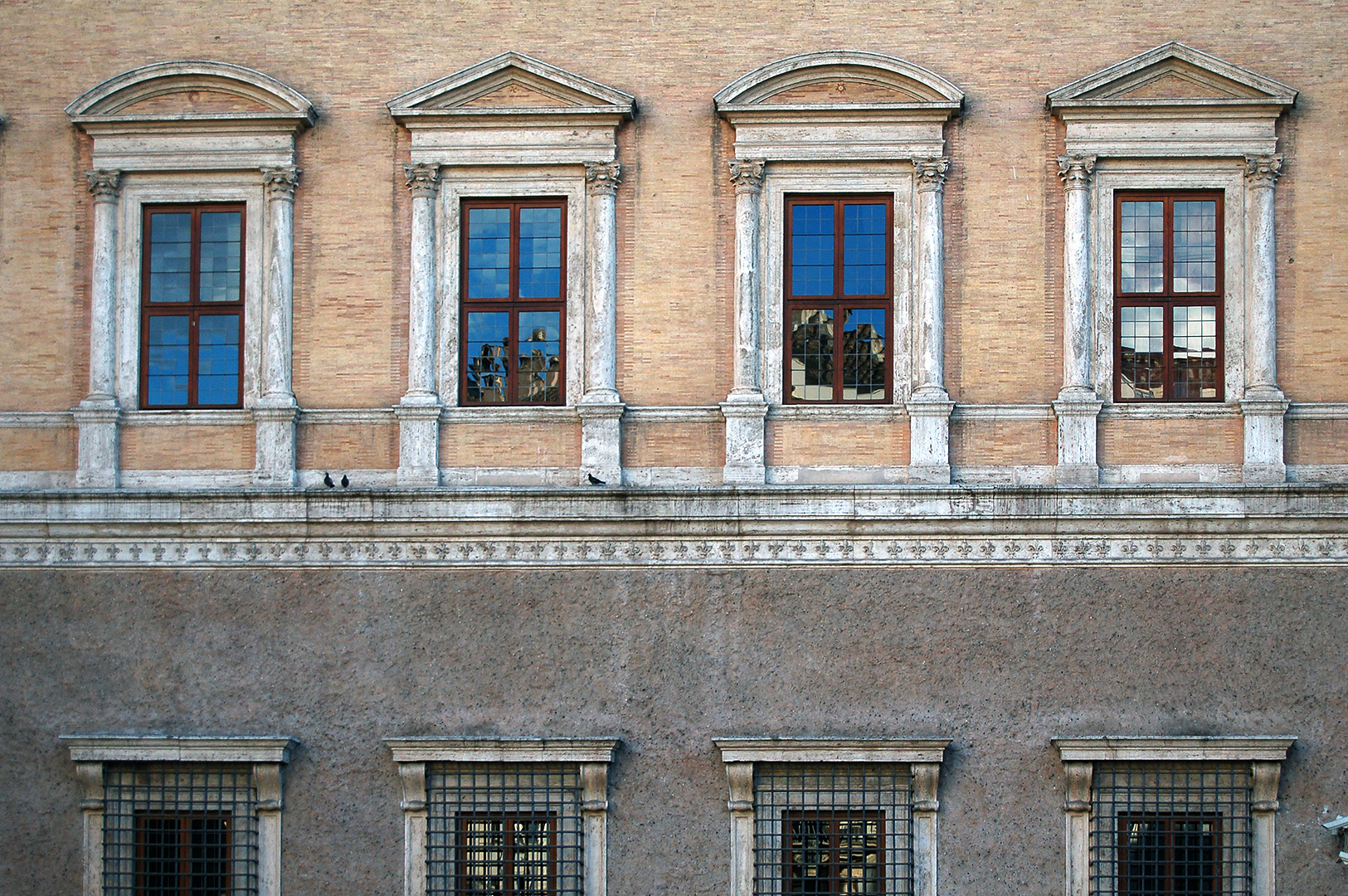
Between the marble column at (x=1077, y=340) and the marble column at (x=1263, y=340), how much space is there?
1.42 m

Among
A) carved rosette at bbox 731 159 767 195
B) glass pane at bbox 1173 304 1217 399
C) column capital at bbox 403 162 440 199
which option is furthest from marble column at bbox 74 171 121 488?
glass pane at bbox 1173 304 1217 399

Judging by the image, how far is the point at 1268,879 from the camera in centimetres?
1241

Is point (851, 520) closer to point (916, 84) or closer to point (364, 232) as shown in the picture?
point (916, 84)

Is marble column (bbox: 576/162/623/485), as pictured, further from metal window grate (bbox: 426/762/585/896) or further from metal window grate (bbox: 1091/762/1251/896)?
metal window grate (bbox: 1091/762/1251/896)

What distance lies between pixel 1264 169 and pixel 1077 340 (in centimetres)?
237

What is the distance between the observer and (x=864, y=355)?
525 inches

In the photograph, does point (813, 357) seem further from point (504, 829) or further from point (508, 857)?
point (508, 857)

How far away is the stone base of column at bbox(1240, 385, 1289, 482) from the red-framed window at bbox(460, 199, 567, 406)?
21.1 feet

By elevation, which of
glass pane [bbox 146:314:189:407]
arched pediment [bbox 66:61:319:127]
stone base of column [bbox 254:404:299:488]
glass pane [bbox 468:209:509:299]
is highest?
arched pediment [bbox 66:61:319:127]

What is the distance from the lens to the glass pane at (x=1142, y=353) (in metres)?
13.2

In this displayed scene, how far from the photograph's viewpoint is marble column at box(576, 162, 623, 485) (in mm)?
13141

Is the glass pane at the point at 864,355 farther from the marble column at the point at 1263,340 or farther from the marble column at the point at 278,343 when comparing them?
the marble column at the point at 278,343

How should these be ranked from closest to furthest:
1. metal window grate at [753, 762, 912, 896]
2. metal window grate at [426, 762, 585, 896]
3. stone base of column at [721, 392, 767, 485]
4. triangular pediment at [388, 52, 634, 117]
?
metal window grate at [753, 762, 912, 896] < metal window grate at [426, 762, 585, 896] < stone base of column at [721, 392, 767, 485] < triangular pediment at [388, 52, 634, 117]

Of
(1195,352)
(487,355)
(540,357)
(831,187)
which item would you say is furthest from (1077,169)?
(487,355)
